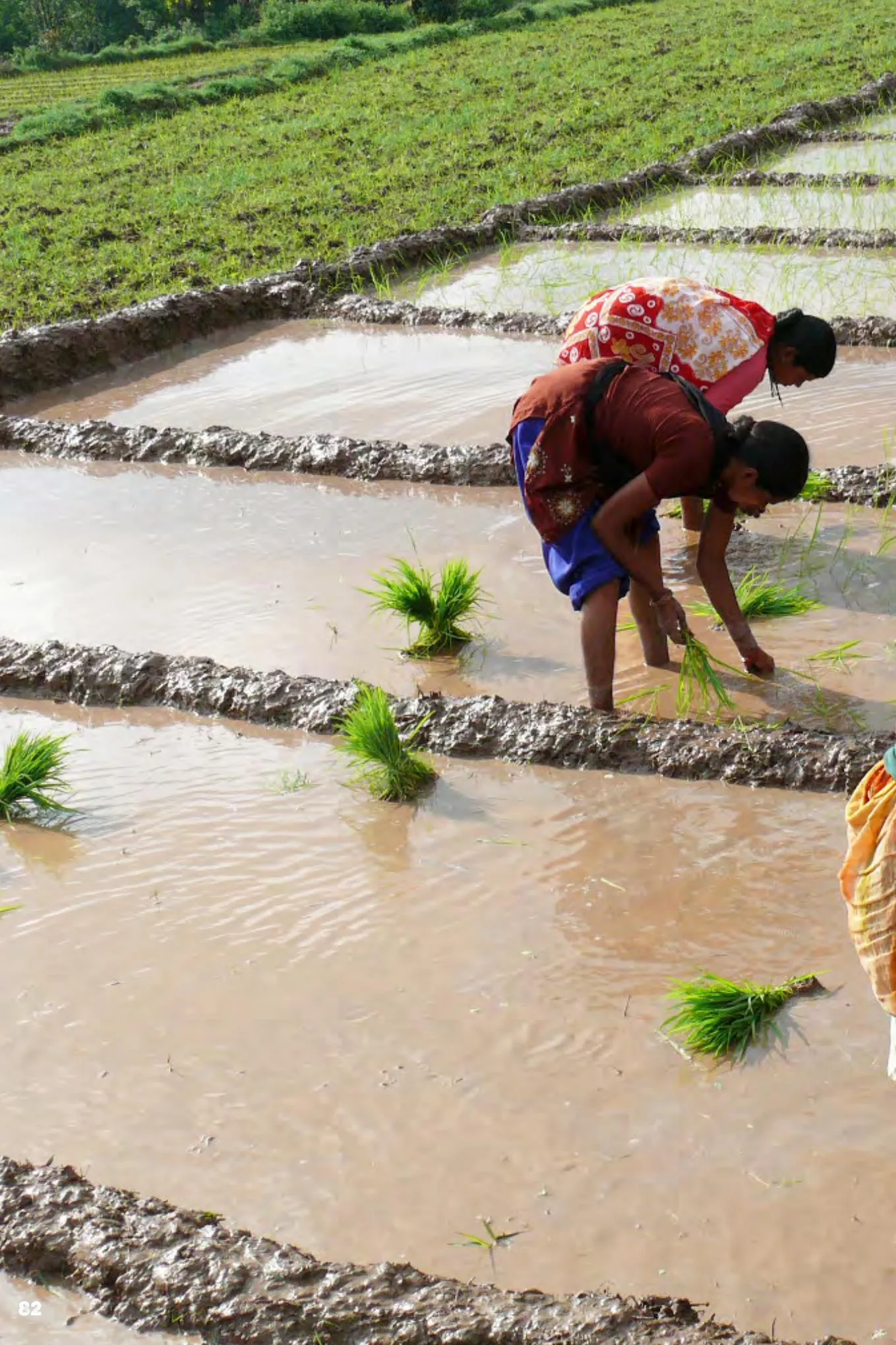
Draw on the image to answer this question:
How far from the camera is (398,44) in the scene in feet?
68.6

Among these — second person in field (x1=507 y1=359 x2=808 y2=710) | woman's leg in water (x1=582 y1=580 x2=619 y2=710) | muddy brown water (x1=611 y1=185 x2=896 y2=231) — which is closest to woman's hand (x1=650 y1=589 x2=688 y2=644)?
second person in field (x1=507 y1=359 x2=808 y2=710)

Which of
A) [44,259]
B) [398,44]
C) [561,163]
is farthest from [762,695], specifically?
[398,44]

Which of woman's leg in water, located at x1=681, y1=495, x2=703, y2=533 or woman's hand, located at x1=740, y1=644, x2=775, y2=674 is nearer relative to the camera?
woman's hand, located at x1=740, y1=644, x2=775, y2=674

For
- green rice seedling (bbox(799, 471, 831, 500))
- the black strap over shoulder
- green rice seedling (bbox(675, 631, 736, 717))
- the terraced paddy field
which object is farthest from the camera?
green rice seedling (bbox(799, 471, 831, 500))

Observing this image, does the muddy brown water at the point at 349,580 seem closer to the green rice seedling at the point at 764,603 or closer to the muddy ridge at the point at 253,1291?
the green rice seedling at the point at 764,603

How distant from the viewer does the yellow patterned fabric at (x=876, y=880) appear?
1927mm

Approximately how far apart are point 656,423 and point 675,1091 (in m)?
1.60

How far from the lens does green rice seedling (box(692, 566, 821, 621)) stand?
4254mm

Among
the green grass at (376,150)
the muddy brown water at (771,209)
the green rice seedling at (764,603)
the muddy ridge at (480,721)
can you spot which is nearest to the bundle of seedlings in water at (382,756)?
the muddy ridge at (480,721)

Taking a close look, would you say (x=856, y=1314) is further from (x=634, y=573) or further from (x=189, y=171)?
(x=189, y=171)

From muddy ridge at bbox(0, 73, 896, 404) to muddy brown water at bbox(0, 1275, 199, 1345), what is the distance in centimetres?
586

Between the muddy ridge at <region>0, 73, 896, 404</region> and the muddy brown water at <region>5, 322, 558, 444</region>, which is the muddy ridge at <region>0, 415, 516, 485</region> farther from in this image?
the muddy ridge at <region>0, 73, 896, 404</region>

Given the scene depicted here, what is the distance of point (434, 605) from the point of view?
423 cm

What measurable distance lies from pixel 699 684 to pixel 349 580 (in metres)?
1.42
